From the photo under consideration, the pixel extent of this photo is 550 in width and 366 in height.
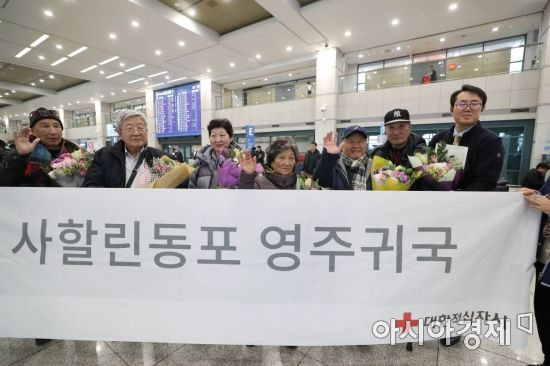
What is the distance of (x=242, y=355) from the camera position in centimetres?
175

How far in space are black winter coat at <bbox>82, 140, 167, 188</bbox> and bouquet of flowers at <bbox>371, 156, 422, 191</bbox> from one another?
1.62m

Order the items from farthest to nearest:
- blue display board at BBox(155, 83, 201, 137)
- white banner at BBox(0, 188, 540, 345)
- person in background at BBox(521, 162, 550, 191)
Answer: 1. blue display board at BBox(155, 83, 201, 137)
2. person in background at BBox(521, 162, 550, 191)
3. white banner at BBox(0, 188, 540, 345)

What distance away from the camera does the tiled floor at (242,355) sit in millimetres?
1694

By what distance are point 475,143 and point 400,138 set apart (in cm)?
49

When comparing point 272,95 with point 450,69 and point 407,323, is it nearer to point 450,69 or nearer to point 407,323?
point 450,69

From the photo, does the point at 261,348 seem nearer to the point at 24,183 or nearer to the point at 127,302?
the point at 127,302

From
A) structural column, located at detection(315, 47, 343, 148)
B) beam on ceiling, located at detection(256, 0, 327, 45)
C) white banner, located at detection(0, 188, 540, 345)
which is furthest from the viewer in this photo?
structural column, located at detection(315, 47, 343, 148)

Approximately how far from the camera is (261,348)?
1813 mm

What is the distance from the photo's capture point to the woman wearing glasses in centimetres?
173

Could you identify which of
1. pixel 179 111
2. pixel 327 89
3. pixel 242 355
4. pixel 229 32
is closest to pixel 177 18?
pixel 229 32

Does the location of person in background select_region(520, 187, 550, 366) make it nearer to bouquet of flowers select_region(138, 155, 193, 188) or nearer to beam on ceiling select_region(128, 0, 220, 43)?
bouquet of flowers select_region(138, 155, 193, 188)

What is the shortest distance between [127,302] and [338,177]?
152 cm

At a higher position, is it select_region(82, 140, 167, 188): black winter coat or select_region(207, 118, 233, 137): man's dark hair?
select_region(207, 118, 233, 137): man's dark hair

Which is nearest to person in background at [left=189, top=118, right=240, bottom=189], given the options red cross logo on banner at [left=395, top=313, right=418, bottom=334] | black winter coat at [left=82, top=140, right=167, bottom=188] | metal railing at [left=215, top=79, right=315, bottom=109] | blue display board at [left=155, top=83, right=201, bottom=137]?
black winter coat at [left=82, top=140, right=167, bottom=188]
